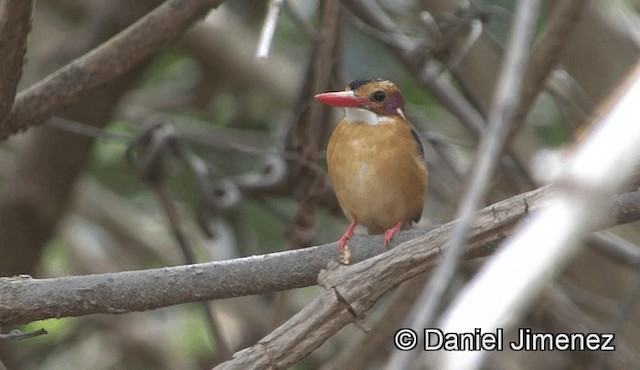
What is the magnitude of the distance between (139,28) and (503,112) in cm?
169

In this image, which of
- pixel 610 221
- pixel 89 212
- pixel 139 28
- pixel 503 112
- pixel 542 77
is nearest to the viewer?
pixel 503 112

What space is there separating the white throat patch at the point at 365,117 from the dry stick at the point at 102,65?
0.68m

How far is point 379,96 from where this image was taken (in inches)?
112

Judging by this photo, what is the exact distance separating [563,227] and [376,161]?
2.09 metres

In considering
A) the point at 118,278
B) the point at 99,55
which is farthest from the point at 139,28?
the point at 118,278

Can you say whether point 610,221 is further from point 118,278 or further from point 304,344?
point 118,278

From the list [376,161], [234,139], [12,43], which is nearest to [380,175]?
[376,161]

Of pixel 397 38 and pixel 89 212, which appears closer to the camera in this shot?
pixel 397 38

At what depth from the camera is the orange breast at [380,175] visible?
2.72 metres

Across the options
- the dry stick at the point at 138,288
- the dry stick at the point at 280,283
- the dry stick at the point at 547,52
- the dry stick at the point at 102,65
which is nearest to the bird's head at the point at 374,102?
the dry stick at the point at 547,52

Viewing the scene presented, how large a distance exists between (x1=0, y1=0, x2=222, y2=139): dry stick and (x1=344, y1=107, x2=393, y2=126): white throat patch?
68cm

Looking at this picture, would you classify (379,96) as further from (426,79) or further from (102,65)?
(102,65)

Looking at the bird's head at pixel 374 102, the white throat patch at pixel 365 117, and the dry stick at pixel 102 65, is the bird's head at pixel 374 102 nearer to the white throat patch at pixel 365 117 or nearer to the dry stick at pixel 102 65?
the white throat patch at pixel 365 117

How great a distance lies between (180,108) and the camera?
4605 mm
